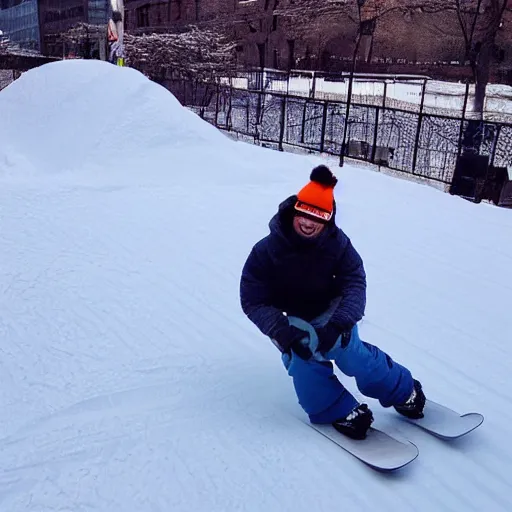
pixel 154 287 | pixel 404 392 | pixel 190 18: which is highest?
pixel 190 18

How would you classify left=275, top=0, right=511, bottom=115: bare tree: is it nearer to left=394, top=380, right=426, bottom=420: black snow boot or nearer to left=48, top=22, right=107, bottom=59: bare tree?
left=48, top=22, right=107, bottom=59: bare tree

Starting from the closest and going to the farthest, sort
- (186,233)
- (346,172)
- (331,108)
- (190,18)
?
(186,233) < (346,172) < (331,108) < (190,18)

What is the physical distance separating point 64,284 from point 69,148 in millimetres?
4569

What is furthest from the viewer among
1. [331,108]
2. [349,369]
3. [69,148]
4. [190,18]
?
[190,18]

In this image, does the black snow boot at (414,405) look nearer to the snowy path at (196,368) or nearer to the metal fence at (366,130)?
the snowy path at (196,368)

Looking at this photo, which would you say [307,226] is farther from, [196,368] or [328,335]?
[196,368]

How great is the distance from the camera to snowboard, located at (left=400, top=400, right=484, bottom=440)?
107 inches

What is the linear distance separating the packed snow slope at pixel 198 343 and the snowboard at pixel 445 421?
0.19 ft

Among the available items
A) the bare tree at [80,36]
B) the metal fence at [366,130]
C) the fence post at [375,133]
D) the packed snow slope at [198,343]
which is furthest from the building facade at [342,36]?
the packed snow slope at [198,343]

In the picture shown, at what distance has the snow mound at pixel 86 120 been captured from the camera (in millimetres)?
8328

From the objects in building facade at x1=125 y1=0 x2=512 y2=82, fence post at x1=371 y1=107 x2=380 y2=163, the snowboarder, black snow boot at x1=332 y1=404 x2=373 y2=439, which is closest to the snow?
building facade at x1=125 y1=0 x2=512 y2=82

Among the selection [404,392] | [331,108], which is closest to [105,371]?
[404,392]

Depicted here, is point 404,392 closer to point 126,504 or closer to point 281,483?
point 281,483

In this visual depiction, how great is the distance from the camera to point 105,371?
324cm
